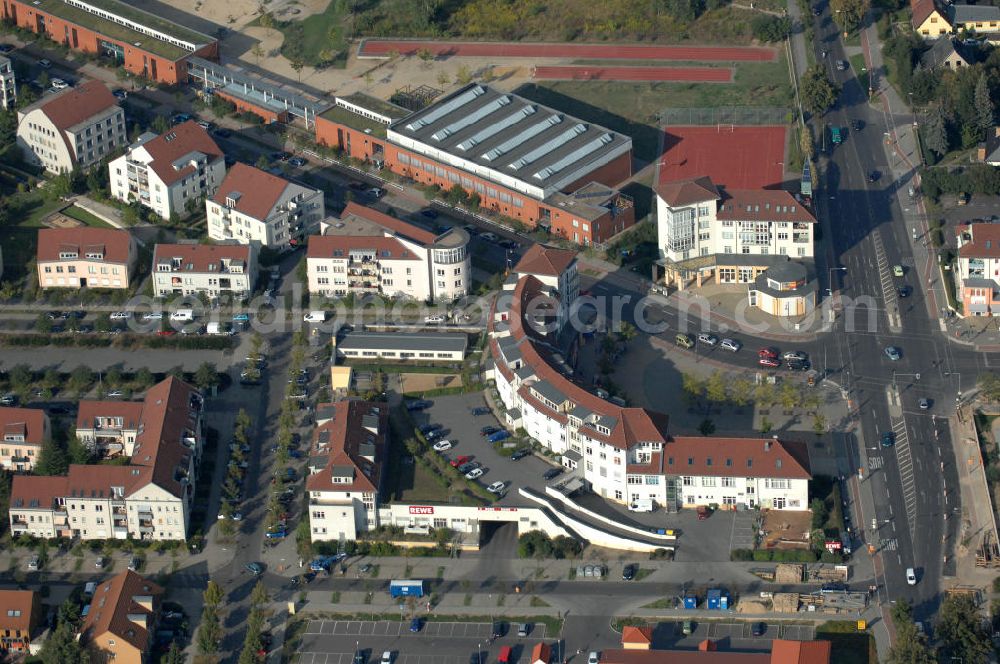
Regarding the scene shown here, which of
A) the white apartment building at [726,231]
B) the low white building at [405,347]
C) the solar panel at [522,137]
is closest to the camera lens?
the low white building at [405,347]

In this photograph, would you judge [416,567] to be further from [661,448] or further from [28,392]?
[28,392]

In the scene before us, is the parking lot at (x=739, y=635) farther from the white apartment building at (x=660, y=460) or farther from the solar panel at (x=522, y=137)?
the solar panel at (x=522, y=137)

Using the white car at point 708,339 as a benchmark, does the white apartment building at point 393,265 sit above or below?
above

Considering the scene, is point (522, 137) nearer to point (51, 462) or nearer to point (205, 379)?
point (205, 379)

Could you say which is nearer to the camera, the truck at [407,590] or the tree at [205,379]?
the truck at [407,590]

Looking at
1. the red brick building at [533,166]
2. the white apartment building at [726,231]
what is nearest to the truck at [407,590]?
the white apartment building at [726,231]

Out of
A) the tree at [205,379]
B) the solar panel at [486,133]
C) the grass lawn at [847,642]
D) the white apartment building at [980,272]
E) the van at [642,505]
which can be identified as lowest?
the grass lawn at [847,642]
